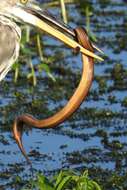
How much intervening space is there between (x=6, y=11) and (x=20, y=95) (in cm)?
300

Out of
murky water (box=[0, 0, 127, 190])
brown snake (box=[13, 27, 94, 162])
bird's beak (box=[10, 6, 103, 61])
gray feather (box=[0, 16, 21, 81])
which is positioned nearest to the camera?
brown snake (box=[13, 27, 94, 162])

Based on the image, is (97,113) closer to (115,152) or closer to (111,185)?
(115,152)

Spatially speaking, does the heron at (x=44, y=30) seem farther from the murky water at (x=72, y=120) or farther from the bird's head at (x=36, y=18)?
the murky water at (x=72, y=120)

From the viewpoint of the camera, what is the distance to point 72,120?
29.8ft

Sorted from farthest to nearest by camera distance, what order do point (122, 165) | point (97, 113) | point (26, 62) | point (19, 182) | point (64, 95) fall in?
1. point (26, 62)
2. point (64, 95)
3. point (97, 113)
4. point (122, 165)
5. point (19, 182)

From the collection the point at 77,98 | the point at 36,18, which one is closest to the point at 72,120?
the point at 36,18

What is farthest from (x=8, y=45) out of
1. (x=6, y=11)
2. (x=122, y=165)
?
(x=122, y=165)

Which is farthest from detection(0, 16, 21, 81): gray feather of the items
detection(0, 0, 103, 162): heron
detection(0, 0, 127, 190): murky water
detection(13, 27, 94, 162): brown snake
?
detection(0, 0, 127, 190): murky water

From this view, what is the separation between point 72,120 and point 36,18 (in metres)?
2.51

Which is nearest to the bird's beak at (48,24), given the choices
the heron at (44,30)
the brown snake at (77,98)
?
the heron at (44,30)

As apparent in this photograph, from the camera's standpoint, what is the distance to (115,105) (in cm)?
952

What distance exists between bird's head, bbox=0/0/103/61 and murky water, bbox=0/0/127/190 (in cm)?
138

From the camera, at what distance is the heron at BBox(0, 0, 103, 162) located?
6.33 meters

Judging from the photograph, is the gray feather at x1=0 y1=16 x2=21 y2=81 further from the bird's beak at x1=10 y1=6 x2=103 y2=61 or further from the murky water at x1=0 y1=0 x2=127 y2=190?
the murky water at x1=0 y1=0 x2=127 y2=190
